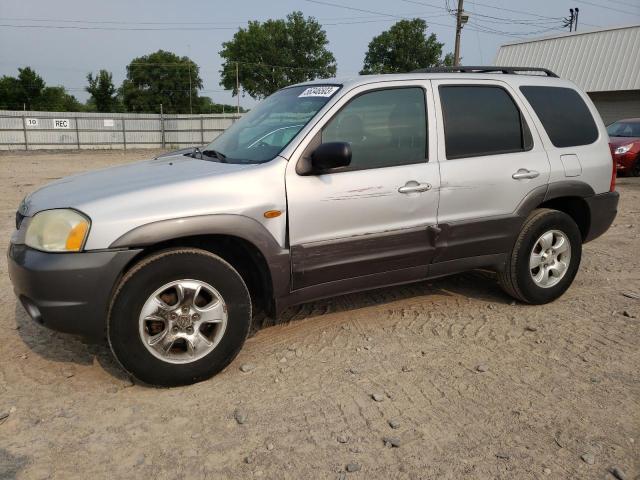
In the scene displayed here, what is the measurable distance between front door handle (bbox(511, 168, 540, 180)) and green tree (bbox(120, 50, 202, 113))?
Result: 76081mm

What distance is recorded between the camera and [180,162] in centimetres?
374

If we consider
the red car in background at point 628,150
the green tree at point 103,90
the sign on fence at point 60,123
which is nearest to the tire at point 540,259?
the red car in background at point 628,150

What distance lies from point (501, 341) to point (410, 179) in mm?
1310

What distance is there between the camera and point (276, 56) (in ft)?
234

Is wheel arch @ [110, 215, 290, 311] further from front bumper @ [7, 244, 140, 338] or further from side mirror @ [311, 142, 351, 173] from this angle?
side mirror @ [311, 142, 351, 173]

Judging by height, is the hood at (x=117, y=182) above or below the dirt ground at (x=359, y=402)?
above

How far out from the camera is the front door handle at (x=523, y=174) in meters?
4.06

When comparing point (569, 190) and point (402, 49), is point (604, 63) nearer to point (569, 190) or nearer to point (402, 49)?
point (569, 190)

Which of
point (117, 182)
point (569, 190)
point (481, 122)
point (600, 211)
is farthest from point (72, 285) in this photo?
point (600, 211)

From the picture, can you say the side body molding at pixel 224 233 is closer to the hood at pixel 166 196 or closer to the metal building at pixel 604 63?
the hood at pixel 166 196

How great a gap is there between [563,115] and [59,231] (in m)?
3.83

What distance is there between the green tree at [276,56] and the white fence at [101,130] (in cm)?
4036

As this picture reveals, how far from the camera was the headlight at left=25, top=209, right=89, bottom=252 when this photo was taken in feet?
9.19

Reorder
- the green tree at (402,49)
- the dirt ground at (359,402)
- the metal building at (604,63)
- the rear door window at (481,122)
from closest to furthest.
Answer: the dirt ground at (359,402) → the rear door window at (481,122) → the metal building at (604,63) → the green tree at (402,49)
